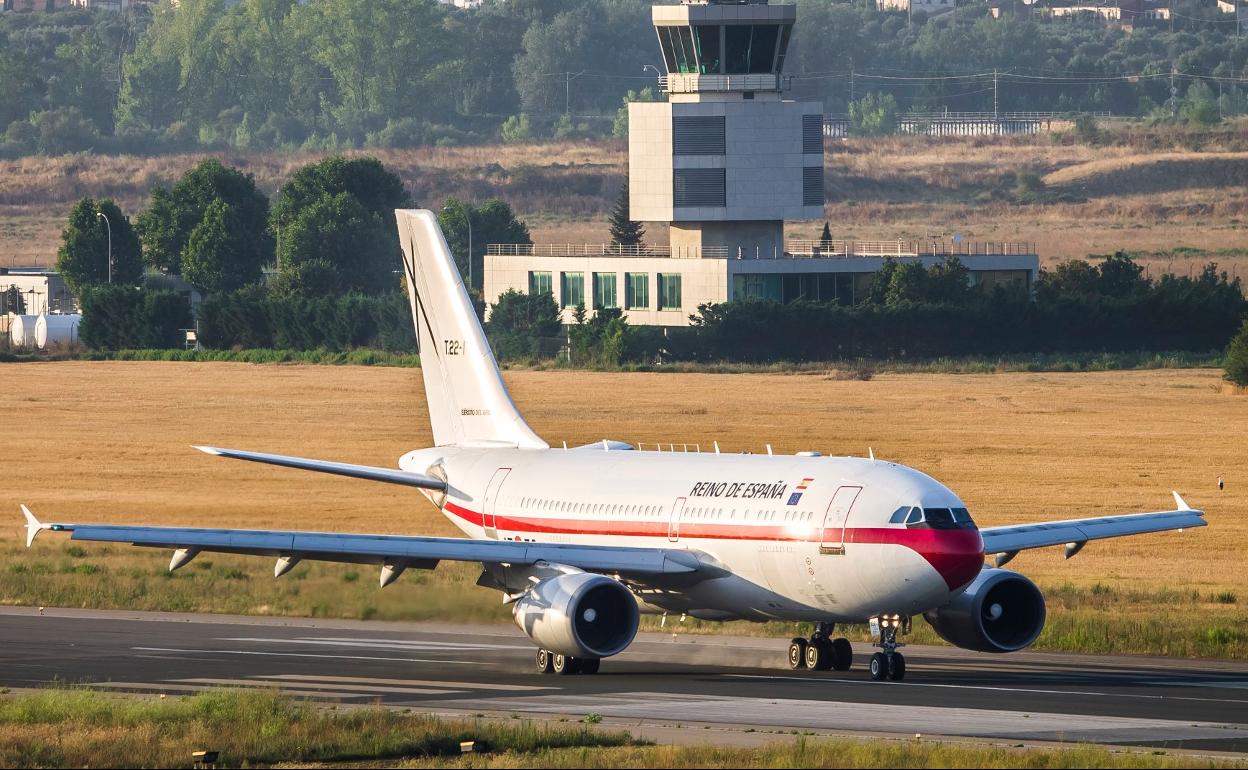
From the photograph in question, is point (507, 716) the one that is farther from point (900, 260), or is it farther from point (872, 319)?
point (900, 260)

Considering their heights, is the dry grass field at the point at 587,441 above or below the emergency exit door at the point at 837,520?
below

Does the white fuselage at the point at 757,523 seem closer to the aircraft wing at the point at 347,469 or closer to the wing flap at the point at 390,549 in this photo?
the wing flap at the point at 390,549

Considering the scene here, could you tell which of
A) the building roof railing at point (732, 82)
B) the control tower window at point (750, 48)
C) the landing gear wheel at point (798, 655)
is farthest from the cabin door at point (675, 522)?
the building roof railing at point (732, 82)

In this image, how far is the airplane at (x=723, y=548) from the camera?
43.8 meters

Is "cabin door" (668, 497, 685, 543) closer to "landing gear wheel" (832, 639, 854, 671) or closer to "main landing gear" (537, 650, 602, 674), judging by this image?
"main landing gear" (537, 650, 602, 674)

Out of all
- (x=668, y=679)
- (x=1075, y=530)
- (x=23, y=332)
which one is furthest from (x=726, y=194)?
(x=668, y=679)

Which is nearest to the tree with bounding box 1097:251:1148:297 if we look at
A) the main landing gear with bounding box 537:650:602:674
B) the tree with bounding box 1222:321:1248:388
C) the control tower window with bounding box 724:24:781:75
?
the control tower window with bounding box 724:24:781:75

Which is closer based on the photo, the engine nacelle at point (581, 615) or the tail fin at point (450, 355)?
the engine nacelle at point (581, 615)

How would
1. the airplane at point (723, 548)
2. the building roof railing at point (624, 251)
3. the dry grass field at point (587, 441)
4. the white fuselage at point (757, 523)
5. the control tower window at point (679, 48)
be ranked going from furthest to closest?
the building roof railing at point (624, 251) < the control tower window at point (679, 48) < the dry grass field at point (587, 441) < the airplane at point (723, 548) < the white fuselage at point (757, 523)

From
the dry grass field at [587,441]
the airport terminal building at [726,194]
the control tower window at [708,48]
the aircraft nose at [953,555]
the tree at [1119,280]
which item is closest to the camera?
the aircraft nose at [953,555]

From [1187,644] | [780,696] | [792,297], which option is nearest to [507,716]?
[780,696]

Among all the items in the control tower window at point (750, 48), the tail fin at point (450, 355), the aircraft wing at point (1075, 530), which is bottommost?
the aircraft wing at point (1075, 530)

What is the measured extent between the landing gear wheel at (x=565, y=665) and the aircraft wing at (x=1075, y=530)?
9396 millimetres

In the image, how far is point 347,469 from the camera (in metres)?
52.5
